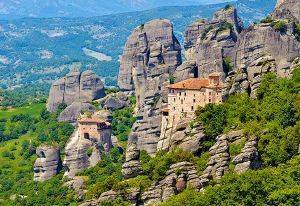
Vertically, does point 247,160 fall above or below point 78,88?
below

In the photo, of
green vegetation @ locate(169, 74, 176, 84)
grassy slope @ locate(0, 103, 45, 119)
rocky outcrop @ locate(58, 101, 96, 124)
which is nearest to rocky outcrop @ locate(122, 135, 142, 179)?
green vegetation @ locate(169, 74, 176, 84)

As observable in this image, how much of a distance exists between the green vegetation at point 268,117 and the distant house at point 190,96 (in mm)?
3593

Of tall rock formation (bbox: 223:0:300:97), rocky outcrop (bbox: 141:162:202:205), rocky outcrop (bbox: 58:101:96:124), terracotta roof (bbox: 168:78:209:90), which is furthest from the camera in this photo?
rocky outcrop (bbox: 58:101:96:124)

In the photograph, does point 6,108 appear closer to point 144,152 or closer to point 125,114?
point 125,114

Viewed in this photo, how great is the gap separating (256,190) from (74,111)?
63.6 metres

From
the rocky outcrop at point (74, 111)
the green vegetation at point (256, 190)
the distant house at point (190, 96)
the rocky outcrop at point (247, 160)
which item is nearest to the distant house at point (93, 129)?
the rocky outcrop at point (74, 111)

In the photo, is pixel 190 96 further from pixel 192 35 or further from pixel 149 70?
pixel 192 35

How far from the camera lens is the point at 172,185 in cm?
6744

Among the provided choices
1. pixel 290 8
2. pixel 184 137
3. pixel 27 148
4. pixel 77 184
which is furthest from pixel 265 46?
A: pixel 27 148

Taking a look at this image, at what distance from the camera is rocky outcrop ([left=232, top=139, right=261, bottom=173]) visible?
65250mm

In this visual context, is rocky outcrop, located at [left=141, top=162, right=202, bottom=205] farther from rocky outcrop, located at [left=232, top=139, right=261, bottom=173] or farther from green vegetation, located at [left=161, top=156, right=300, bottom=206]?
green vegetation, located at [left=161, top=156, right=300, bottom=206]

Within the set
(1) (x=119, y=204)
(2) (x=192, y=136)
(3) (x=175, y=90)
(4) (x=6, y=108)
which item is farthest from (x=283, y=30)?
(4) (x=6, y=108)

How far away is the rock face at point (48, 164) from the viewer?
105250 millimetres

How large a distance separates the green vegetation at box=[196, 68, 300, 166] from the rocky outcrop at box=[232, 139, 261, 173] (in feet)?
2.73
